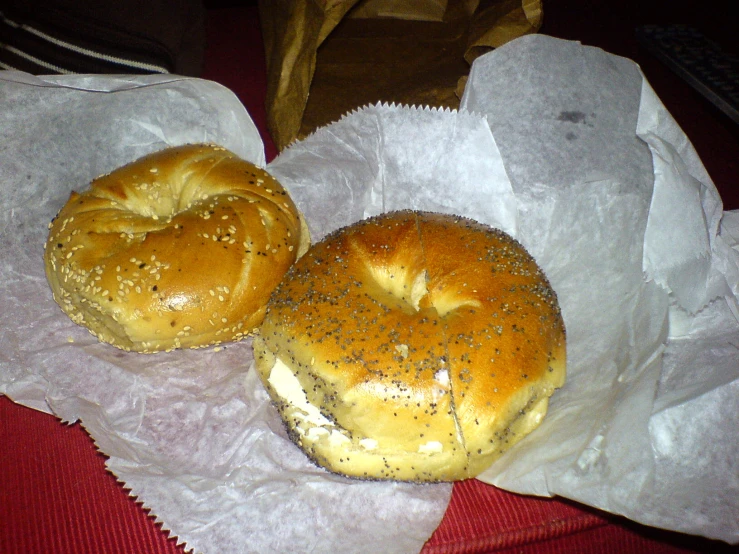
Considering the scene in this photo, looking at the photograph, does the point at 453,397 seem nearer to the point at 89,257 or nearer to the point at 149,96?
the point at 89,257

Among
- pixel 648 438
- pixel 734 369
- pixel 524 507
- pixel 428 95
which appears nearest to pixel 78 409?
pixel 524 507

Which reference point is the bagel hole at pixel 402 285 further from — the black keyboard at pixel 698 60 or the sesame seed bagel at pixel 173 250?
the black keyboard at pixel 698 60

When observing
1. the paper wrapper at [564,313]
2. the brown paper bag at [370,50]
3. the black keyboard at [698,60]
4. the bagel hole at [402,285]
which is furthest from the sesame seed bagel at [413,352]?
the black keyboard at [698,60]

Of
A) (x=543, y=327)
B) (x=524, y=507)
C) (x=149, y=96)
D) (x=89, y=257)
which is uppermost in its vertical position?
(x=149, y=96)

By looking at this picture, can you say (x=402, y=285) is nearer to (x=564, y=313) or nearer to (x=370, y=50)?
(x=564, y=313)

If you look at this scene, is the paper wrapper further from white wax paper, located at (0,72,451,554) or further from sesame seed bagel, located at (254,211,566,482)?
sesame seed bagel, located at (254,211,566,482)

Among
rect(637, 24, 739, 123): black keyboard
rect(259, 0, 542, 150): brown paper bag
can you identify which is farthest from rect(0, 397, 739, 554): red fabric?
rect(637, 24, 739, 123): black keyboard
